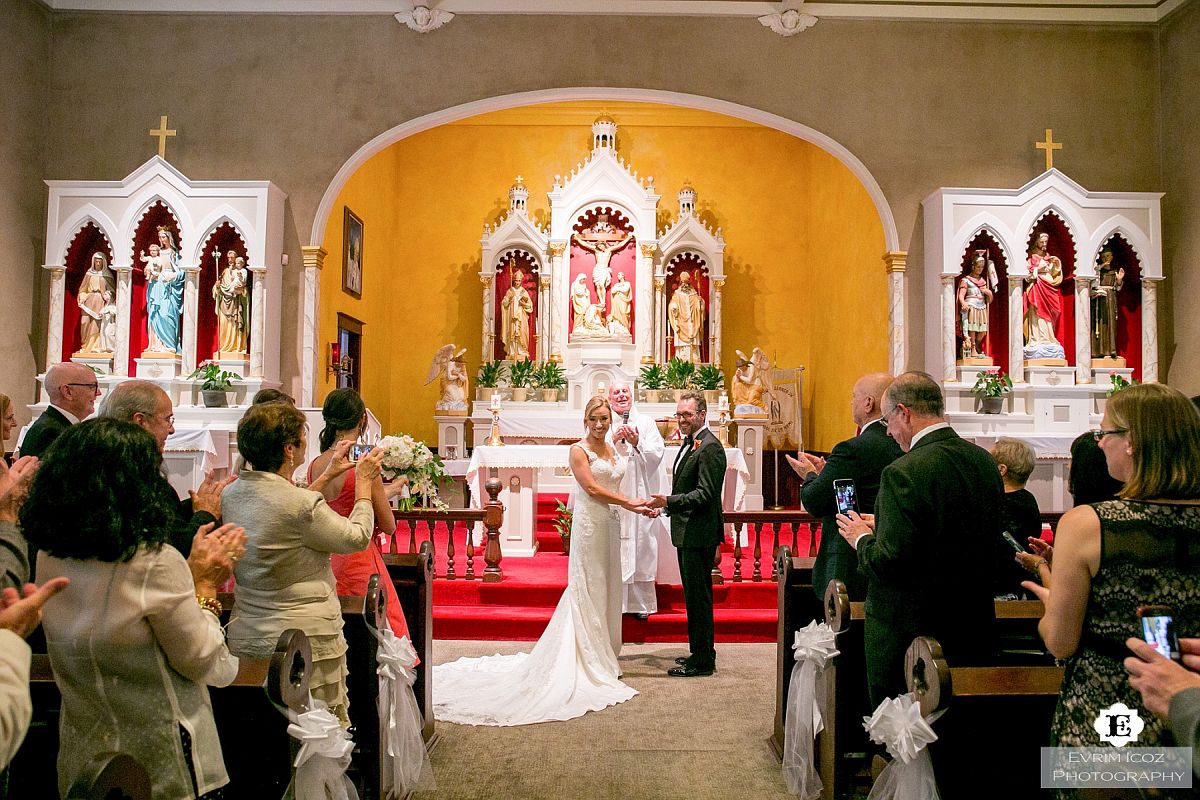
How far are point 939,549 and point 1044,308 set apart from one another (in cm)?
519

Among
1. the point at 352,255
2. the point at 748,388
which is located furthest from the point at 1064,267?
the point at 352,255

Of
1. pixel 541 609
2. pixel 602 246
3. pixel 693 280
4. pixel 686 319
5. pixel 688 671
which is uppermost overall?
pixel 602 246

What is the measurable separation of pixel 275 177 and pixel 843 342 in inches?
266

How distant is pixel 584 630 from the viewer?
4418mm

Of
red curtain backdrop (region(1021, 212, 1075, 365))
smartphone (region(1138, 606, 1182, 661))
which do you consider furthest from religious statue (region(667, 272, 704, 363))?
smartphone (region(1138, 606, 1182, 661))

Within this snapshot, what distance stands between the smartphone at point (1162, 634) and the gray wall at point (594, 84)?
5.72m

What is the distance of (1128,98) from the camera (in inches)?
273

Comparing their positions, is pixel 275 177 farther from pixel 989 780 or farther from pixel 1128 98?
pixel 1128 98

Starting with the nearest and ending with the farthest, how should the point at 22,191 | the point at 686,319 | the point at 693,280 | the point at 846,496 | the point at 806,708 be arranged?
the point at 846,496 < the point at 806,708 < the point at 22,191 < the point at 686,319 < the point at 693,280

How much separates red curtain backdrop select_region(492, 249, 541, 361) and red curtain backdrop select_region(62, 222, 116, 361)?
197 inches

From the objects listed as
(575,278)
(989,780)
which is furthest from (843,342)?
(989,780)

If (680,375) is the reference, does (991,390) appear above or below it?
below

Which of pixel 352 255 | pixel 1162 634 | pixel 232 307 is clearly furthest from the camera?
pixel 352 255

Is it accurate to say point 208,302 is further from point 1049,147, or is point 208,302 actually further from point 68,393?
point 1049,147
